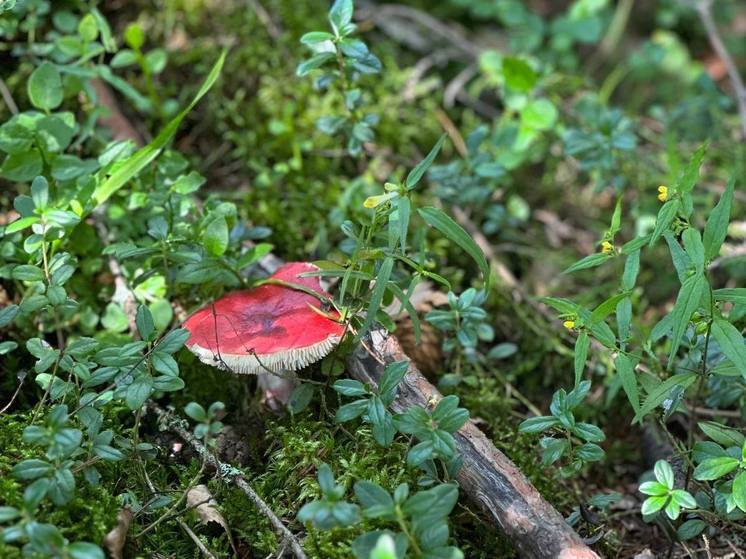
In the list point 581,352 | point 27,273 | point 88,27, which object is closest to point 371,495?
point 581,352

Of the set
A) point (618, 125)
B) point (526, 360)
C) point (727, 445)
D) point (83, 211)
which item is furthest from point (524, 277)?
point (83, 211)

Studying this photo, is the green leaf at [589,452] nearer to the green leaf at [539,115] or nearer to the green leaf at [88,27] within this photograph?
the green leaf at [539,115]

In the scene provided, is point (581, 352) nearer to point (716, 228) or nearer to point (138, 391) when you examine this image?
point (716, 228)

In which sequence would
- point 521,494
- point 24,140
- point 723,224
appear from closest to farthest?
point 723,224, point 521,494, point 24,140

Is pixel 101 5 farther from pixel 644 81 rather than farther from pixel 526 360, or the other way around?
pixel 644 81

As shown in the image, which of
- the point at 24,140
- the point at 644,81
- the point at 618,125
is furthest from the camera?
the point at 644,81

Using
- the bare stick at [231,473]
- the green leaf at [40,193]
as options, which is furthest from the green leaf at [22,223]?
the bare stick at [231,473]
